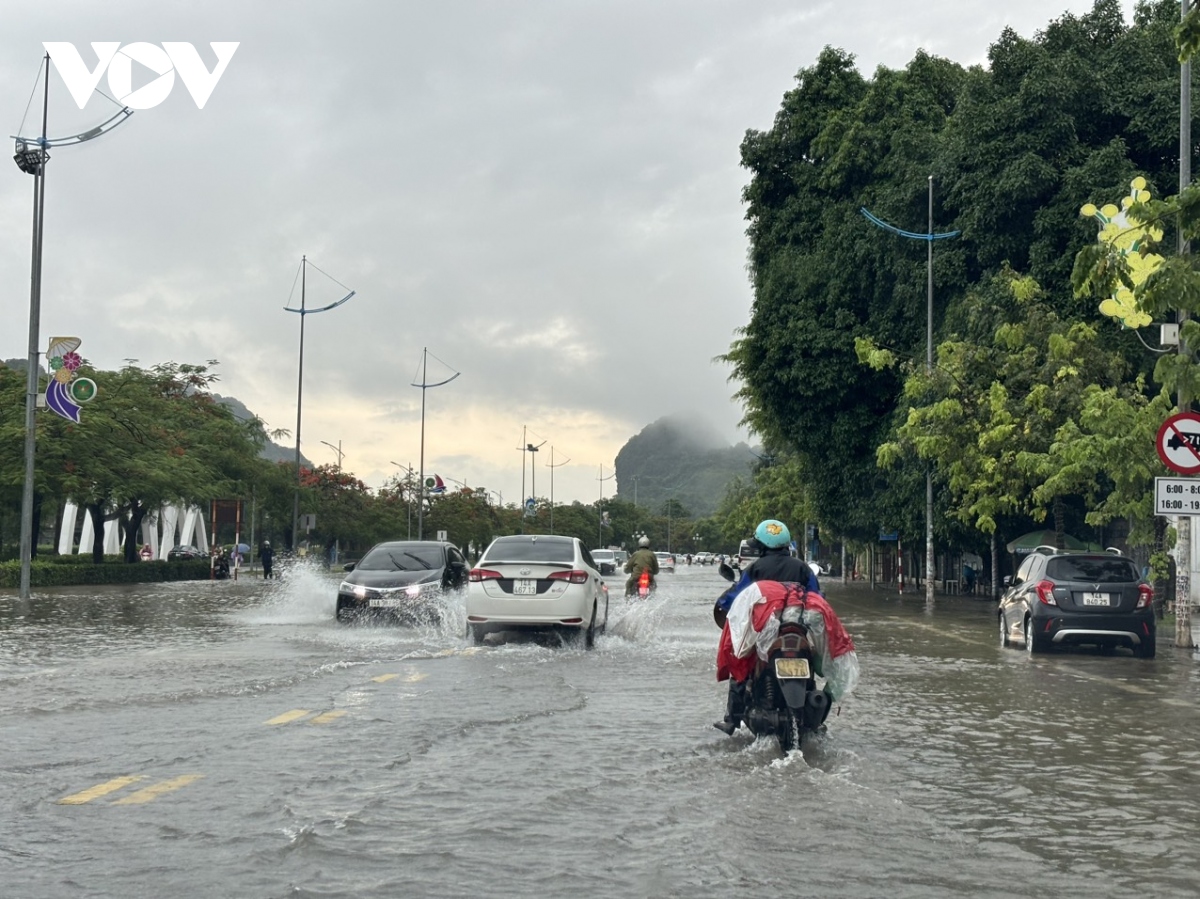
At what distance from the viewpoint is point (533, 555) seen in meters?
19.7

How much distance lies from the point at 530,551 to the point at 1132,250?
8.78m

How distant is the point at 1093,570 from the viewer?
19984 millimetres

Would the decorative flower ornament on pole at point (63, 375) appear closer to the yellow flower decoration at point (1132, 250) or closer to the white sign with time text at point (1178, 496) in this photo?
the yellow flower decoration at point (1132, 250)

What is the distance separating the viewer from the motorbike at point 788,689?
30.7 ft

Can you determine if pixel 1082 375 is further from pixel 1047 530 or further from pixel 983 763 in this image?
pixel 983 763

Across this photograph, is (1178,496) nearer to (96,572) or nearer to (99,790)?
(99,790)

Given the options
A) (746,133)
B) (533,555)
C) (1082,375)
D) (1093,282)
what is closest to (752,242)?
(746,133)

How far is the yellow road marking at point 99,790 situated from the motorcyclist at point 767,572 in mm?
3875

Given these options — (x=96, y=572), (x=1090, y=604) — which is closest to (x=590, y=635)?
(x=1090, y=604)

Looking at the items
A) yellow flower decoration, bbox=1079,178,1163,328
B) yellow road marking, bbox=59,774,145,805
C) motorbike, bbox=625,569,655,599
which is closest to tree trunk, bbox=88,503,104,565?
motorbike, bbox=625,569,655,599

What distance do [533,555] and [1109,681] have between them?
7.44m

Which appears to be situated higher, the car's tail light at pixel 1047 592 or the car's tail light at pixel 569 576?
the car's tail light at pixel 569 576

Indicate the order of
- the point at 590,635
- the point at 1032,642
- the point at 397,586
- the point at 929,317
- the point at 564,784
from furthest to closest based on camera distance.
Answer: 1. the point at 929,317
2. the point at 397,586
3. the point at 1032,642
4. the point at 590,635
5. the point at 564,784

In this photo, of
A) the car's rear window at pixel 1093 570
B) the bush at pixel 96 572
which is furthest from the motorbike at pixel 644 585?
the bush at pixel 96 572
